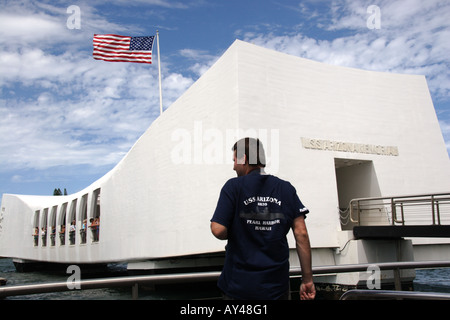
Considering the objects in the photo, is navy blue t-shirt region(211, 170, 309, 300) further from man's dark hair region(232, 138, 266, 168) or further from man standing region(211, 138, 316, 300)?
man's dark hair region(232, 138, 266, 168)

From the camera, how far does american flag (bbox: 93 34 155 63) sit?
18281 millimetres

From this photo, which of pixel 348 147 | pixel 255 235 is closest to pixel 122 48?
pixel 348 147

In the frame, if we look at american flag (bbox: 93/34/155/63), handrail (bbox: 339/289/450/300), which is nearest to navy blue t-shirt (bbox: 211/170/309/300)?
handrail (bbox: 339/289/450/300)

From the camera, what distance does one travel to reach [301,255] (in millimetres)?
2254

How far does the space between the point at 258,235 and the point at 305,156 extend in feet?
37.6

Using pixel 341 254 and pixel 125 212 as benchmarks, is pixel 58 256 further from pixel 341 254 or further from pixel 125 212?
pixel 341 254

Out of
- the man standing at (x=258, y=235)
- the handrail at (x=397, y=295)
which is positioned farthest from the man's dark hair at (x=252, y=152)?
the handrail at (x=397, y=295)

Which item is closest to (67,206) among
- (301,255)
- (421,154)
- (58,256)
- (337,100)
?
(58,256)

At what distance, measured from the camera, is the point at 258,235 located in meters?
2.15

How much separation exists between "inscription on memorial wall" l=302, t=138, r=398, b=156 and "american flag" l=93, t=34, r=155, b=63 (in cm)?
910

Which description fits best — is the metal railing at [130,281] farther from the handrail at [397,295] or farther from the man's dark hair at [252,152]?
the man's dark hair at [252,152]

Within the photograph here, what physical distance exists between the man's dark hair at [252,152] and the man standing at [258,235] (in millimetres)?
106

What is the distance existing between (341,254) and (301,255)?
1104 centimetres

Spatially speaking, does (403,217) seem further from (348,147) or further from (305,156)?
(305,156)
